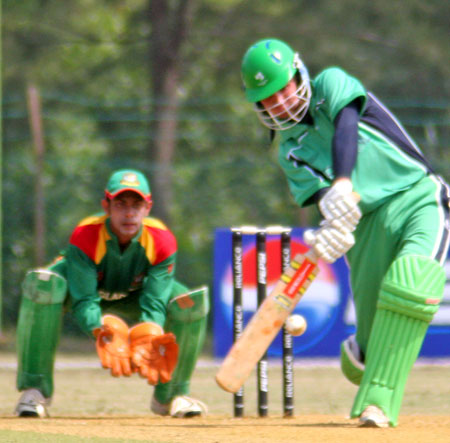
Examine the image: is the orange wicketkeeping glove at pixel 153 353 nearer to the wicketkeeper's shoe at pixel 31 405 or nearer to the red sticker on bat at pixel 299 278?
the wicketkeeper's shoe at pixel 31 405

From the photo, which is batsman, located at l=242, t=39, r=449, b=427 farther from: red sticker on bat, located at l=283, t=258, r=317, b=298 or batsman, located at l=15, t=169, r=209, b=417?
batsman, located at l=15, t=169, r=209, b=417

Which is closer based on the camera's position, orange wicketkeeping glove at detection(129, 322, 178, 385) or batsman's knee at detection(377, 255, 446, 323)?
batsman's knee at detection(377, 255, 446, 323)

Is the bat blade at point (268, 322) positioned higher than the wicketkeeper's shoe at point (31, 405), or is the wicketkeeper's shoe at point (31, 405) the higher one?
the bat blade at point (268, 322)

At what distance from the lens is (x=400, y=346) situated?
488 centimetres

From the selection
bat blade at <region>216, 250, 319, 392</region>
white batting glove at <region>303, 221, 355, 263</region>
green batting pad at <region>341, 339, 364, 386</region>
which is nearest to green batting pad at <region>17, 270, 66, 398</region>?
bat blade at <region>216, 250, 319, 392</region>

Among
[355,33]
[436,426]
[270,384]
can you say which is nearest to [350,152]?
[436,426]

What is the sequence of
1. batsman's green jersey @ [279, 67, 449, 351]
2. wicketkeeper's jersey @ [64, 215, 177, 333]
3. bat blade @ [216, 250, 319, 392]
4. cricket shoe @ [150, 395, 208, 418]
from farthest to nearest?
cricket shoe @ [150, 395, 208, 418] → wicketkeeper's jersey @ [64, 215, 177, 333] → batsman's green jersey @ [279, 67, 449, 351] → bat blade @ [216, 250, 319, 392]

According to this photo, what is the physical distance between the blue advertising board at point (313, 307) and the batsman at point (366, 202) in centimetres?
470

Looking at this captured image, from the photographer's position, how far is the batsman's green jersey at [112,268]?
5.89 metres

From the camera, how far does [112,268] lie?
6062mm

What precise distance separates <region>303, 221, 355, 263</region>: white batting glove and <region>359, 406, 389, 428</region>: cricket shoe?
2.22 feet

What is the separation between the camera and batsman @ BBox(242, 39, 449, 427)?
4824 mm

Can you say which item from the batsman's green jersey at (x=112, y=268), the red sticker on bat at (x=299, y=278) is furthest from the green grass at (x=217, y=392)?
the red sticker on bat at (x=299, y=278)

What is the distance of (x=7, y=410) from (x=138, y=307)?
1019 millimetres
